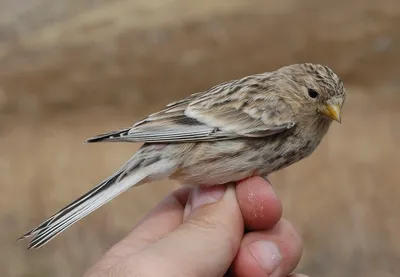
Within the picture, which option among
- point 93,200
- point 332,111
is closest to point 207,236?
point 93,200

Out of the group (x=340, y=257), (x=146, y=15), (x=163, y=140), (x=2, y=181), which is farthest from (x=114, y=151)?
(x=163, y=140)

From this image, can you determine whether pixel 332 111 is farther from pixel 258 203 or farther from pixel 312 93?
pixel 258 203

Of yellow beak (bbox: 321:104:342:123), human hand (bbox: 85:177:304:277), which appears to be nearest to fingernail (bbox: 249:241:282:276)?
human hand (bbox: 85:177:304:277)

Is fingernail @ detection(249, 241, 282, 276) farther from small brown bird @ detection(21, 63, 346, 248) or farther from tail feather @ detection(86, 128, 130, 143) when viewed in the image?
tail feather @ detection(86, 128, 130, 143)

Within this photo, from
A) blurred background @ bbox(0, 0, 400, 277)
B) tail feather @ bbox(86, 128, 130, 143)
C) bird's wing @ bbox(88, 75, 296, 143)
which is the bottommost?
blurred background @ bbox(0, 0, 400, 277)

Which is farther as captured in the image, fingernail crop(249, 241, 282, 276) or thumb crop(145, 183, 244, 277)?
fingernail crop(249, 241, 282, 276)

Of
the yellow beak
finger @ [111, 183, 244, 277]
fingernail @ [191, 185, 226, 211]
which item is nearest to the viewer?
finger @ [111, 183, 244, 277]
